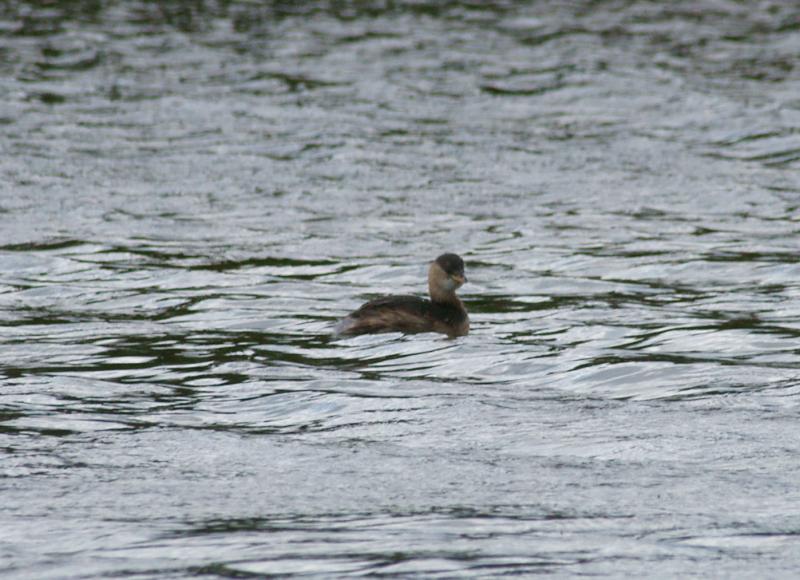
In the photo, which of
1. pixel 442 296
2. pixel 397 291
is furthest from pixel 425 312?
pixel 397 291

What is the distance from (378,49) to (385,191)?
360 inches

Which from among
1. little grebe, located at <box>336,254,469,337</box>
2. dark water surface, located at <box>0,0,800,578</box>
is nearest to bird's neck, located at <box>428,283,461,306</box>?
little grebe, located at <box>336,254,469,337</box>

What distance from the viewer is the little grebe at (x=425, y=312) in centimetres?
1214

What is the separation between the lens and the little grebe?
1214 cm

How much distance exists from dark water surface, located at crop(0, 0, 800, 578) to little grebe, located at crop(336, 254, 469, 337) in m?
0.18

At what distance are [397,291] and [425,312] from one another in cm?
202

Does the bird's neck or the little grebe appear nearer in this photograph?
the little grebe

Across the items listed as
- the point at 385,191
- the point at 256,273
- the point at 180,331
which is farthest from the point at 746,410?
the point at 385,191

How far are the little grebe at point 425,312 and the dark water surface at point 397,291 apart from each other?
0.59 ft

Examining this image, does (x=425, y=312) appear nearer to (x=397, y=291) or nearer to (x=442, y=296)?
(x=442, y=296)

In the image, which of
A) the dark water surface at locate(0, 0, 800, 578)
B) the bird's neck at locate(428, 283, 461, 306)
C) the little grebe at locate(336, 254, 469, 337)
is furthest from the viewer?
the bird's neck at locate(428, 283, 461, 306)

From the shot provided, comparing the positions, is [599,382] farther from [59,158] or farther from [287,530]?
[59,158]

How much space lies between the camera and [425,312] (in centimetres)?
1245

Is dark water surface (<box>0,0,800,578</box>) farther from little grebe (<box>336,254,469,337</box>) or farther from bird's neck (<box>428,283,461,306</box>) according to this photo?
bird's neck (<box>428,283,461,306</box>)
